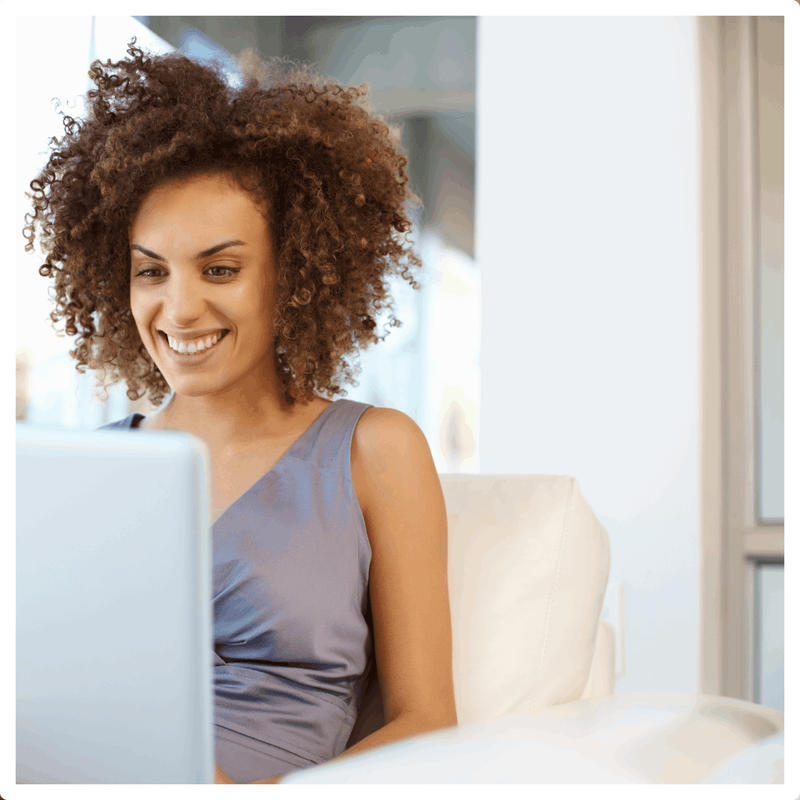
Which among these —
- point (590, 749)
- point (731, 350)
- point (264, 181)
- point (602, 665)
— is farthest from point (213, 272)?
point (731, 350)

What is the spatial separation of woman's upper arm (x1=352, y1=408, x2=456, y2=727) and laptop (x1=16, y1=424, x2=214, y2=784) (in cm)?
43

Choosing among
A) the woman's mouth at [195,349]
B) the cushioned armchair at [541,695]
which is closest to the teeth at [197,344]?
the woman's mouth at [195,349]

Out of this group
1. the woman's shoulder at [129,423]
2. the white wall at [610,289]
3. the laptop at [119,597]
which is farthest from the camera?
the white wall at [610,289]

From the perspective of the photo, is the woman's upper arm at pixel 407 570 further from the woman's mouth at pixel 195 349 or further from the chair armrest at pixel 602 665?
the chair armrest at pixel 602 665

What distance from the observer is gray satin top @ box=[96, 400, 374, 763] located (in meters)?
0.87

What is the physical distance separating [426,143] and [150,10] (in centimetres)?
379

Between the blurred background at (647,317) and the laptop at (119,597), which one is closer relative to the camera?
the laptop at (119,597)

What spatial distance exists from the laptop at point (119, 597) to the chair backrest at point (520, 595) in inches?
19.7

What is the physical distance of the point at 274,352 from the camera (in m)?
1.07

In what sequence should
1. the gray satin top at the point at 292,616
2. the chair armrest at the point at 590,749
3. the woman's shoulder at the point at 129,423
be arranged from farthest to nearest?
the woman's shoulder at the point at 129,423, the gray satin top at the point at 292,616, the chair armrest at the point at 590,749

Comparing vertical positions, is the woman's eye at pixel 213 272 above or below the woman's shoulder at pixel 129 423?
above

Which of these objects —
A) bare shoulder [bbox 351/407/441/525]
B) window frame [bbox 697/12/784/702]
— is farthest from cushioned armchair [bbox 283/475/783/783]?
window frame [bbox 697/12/784/702]

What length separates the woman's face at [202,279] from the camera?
94cm

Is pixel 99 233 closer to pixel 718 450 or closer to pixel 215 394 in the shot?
pixel 215 394
